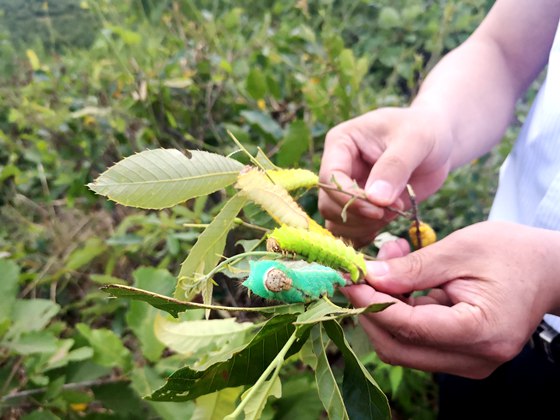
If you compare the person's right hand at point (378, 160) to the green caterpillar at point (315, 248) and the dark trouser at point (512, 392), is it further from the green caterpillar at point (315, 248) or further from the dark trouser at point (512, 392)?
the dark trouser at point (512, 392)

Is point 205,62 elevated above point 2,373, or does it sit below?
above

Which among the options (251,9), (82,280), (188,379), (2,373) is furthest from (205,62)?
(251,9)

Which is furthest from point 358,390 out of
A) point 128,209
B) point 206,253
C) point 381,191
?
point 128,209

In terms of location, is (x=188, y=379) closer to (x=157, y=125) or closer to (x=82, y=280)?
(x=157, y=125)

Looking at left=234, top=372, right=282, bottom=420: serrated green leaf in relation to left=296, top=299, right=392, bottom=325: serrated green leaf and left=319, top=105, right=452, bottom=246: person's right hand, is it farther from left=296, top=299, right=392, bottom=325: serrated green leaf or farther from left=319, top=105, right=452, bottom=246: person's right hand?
left=319, top=105, right=452, bottom=246: person's right hand

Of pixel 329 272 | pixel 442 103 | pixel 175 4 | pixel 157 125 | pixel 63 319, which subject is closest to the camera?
pixel 329 272

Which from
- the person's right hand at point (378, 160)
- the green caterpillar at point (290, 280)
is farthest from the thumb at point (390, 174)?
the green caterpillar at point (290, 280)

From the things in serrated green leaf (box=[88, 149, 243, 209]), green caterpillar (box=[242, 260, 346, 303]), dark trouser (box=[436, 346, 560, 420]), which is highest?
serrated green leaf (box=[88, 149, 243, 209])

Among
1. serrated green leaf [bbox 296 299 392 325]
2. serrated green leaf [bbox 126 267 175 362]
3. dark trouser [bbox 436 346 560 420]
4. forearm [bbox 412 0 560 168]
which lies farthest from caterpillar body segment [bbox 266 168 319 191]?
dark trouser [bbox 436 346 560 420]
